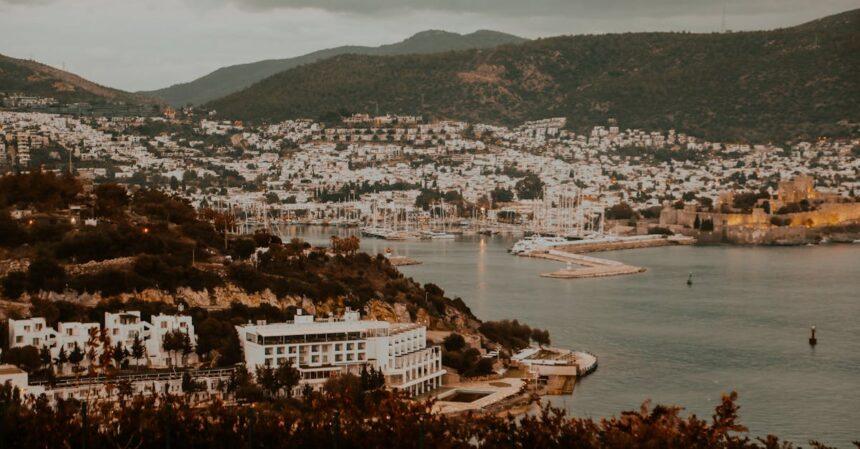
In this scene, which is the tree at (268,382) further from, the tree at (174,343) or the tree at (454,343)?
the tree at (454,343)

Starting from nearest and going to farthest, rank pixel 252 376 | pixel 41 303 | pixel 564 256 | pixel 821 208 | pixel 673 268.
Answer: pixel 252 376, pixel 41 303, pixel 673 268, pixel 564 256, pixel 821 208

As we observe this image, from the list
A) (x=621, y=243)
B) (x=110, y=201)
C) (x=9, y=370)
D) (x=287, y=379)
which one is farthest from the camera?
(x=621, y=243)

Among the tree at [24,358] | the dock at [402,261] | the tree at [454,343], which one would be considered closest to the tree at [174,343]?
the tree at [24,358]

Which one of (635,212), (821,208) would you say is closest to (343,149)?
(635,212)

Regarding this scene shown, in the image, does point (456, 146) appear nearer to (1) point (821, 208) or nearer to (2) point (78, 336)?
(1) point (821, 208)

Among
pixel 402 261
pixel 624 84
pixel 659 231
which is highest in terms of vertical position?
pixel 624 84

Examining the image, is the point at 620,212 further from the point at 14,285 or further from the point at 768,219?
the point at 14,285

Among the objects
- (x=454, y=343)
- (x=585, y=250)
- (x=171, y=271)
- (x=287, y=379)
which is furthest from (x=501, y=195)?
(x=287, y=379)

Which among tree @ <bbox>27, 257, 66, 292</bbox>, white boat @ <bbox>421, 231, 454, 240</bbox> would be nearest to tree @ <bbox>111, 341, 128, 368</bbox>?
tree @ <bbox>27, 257, 66, 292</bbox>
